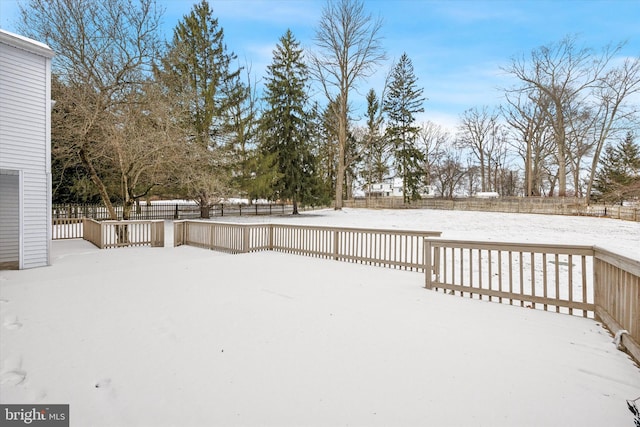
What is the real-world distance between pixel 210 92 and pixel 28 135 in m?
13.0


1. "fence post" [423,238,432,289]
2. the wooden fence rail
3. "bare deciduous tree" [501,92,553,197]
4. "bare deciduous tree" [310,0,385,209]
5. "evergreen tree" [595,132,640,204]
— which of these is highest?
"bare deciduous tree" [310,0,385,209]

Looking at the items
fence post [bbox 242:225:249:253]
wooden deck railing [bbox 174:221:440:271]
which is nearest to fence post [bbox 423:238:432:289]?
wooden deck railing [bbox 174:221:440:271]

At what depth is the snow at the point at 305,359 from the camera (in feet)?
6.49

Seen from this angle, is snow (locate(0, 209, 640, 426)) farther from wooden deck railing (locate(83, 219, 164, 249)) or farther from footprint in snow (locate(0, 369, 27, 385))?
wooden deck railing (locate(83, 219, 164, 249))

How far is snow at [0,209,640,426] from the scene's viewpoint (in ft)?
6.49

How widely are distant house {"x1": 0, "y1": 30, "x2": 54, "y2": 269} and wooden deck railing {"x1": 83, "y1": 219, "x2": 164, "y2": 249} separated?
102 inches

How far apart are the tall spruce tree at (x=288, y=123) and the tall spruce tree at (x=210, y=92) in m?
2.42

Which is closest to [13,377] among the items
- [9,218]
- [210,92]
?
[9,218]

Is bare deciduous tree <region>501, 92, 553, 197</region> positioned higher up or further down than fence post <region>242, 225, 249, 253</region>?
higher up

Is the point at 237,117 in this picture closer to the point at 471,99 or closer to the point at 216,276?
the point at 216,276

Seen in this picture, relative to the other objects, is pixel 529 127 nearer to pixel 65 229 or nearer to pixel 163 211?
pixel 163 211

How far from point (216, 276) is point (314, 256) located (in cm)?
270

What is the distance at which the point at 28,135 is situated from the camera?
6641 mm

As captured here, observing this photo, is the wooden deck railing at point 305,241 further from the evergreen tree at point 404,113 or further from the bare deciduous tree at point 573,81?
the bare deciduous tree at point 573,81
